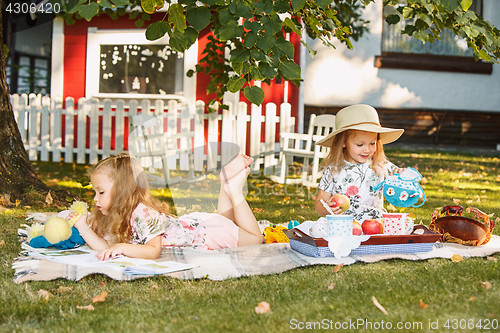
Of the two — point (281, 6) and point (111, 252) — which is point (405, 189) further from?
point (111, 252)

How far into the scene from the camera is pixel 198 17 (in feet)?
8.78

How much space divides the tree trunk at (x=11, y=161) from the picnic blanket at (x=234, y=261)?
6.99 feet

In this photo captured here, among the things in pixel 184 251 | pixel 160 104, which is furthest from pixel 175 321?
pixel 160 104

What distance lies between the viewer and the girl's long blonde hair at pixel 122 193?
263cm

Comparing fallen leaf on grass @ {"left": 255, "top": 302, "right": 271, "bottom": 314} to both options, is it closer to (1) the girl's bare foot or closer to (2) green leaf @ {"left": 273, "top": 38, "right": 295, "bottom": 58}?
(1) the girl's bare foot

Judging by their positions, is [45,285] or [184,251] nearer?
[45,285]

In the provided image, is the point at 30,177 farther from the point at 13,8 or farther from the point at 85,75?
the point at 13,8

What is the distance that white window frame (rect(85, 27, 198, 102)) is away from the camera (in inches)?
344

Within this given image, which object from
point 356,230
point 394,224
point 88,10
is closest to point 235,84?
point 88,10

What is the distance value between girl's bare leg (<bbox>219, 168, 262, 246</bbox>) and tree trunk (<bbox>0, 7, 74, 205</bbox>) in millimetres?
2423

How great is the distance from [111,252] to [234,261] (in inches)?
28.3

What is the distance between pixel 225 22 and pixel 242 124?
15.7 ft

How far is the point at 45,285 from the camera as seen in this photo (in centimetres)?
225

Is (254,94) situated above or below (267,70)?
below
